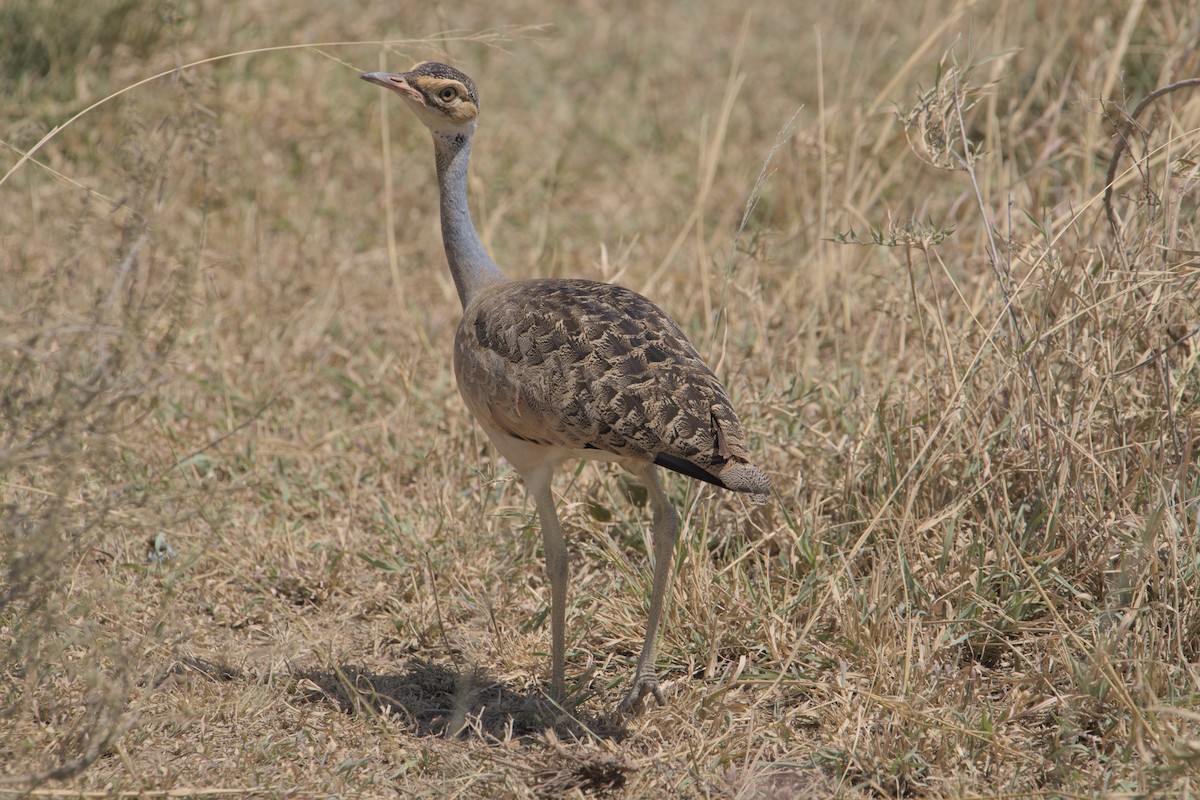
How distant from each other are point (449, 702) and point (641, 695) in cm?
63

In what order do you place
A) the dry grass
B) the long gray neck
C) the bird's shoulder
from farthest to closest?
the long gray neck
the bird's shoulder
the dry grass

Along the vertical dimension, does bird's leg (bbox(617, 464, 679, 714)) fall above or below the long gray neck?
below

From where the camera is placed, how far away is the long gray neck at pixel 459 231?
425 centimetres

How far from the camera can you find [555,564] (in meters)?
3.76

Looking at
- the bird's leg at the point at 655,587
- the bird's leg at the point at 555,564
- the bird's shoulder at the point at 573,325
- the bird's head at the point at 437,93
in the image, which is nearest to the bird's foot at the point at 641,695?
the bird's leg at the point at 655,587

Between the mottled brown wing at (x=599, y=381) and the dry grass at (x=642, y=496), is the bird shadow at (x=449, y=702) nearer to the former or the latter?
the dry grass at (x=642, y=496)

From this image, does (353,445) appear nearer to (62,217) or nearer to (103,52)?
(62,217)

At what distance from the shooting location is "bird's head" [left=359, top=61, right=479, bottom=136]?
412 cm

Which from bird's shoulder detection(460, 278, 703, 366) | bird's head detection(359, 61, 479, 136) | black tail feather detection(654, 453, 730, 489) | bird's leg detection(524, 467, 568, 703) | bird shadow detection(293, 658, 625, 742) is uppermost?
bird's head detection(359, 61, 479, 136)

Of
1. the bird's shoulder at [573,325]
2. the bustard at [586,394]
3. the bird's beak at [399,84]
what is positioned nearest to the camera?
the bustard at [586,394]

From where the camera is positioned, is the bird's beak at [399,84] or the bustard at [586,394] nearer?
the bustard at [586,394]

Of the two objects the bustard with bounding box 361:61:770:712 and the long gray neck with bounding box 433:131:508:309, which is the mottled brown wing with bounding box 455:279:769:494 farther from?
the long gray neck with bounding box 433:131:508:309

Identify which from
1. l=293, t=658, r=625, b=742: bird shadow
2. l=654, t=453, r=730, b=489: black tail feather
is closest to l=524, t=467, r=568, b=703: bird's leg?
l=293, t=658, r=625, b=742: bird shadow

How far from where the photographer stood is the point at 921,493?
4.12m
